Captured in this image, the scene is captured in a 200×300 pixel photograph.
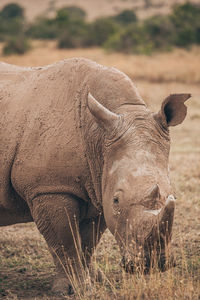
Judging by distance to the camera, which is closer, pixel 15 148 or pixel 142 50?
pixel 15 148

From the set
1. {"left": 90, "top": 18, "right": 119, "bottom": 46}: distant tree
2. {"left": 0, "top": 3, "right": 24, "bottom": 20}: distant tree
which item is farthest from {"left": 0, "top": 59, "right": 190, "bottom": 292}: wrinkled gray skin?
{"left": 0, "top": 3, "right": 24, "bottom": 20}: distant tree

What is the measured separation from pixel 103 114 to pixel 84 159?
495mm

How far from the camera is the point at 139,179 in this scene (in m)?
4.02

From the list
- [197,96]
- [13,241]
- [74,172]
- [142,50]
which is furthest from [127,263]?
[142,50]

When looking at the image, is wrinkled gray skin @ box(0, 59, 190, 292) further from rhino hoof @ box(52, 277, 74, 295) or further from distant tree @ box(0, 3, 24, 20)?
distant tree @ box(0, 3, 24, 20)

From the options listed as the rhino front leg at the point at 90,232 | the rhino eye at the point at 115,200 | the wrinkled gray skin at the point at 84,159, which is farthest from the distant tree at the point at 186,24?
the rhino eye at the point at 115,200

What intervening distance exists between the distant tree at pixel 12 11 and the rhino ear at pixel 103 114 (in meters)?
60.8

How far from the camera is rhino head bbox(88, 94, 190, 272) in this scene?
3902 millimetres

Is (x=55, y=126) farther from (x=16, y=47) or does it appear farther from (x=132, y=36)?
(x=132, y=36)

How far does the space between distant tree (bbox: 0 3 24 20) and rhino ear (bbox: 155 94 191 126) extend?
200 ft

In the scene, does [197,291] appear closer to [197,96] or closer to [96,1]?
[197,96]

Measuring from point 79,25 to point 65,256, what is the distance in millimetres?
40444

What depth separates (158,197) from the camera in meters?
3.89

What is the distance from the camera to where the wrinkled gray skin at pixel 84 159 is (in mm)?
4012
